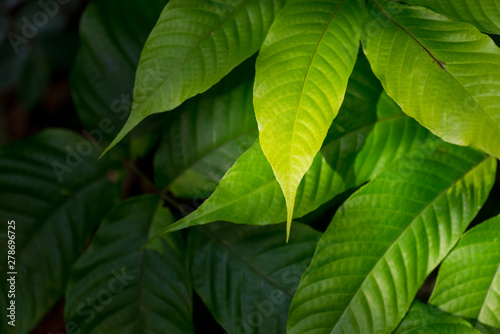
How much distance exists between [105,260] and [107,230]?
6 centimetres

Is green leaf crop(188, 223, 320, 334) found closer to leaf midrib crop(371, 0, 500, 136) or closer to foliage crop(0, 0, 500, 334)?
foliage crop(0, 0, 500, 334)

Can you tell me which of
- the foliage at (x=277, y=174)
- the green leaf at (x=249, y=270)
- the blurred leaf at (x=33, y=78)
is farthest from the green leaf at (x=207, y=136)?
the blurred leaf at (x=33, y=78)

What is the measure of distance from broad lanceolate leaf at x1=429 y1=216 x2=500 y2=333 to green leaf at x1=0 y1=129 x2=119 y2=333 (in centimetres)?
69

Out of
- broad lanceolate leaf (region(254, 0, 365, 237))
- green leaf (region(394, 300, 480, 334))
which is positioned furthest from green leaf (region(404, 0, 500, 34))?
green leaf (region(394, 300, 480, 334))

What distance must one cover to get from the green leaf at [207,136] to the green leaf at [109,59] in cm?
13

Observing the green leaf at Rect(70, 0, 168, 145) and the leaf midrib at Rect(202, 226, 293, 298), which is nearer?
the leaf midrib at Rect(202, 226, 293, 298)

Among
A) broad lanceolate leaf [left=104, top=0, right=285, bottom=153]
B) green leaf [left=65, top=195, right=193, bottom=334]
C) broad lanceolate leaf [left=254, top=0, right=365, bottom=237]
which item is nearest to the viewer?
broad lanceolate leaf [left=254, top=0, right=365, bottom=237]

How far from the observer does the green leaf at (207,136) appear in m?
0.83

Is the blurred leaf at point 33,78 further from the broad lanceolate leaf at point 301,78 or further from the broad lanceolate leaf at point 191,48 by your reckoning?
the broad lanceolate leaf at point 301,78

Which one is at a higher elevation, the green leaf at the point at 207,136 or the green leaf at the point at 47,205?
the green leaf at the point at 207,136

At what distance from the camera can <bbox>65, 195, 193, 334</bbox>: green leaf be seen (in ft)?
2.61

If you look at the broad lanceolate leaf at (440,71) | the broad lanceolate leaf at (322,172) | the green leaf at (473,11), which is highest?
the green leaf at (473,11)

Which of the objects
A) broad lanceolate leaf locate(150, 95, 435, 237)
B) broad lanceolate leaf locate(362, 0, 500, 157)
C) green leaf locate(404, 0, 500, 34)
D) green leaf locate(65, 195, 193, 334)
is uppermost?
green leaf locate(404, 0, 500, 34)

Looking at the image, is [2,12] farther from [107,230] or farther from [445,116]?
[445,116]
